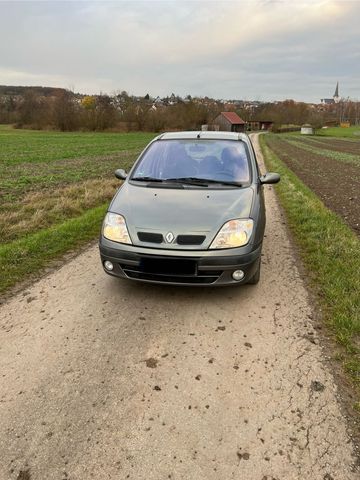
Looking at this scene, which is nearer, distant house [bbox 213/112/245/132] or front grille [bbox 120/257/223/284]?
front grille [bbox 120/257/223/284]

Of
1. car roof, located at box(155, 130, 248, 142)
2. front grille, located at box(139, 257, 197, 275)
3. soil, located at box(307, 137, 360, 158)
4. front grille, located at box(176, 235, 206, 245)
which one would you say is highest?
car roof, located at box(155, 130, 248, 142)

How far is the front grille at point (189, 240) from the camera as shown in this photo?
357 cm

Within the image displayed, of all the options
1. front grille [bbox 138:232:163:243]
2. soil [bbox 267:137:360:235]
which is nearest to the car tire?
front grille [bbox 138:232:163:243]

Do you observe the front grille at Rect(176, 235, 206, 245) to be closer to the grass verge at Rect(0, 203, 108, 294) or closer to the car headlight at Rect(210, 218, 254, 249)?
the car headlight at Rect(210, 218, 254, 249)

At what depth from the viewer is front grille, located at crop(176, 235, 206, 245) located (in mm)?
3574

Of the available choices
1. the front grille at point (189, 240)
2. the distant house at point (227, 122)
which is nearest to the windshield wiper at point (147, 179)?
the front grille at point (189, 240)

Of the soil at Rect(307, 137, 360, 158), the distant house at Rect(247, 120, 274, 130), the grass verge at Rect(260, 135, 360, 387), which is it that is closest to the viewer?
the grass verge at Rect(260, 135, 360, 387)

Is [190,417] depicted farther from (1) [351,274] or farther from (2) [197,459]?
(1) [351,274]

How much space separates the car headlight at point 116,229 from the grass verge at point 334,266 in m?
2.10

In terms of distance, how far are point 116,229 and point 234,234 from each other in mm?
1216

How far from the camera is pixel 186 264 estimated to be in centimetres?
355

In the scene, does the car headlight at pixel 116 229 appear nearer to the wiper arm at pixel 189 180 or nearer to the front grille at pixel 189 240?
the front grille at pixel 189 240

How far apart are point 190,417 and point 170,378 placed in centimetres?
40

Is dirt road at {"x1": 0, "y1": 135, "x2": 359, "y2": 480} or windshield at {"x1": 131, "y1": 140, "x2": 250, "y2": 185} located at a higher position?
windshield at {"x1": 131, "y1": 140, "x2": 250, "y2": 185}
